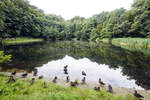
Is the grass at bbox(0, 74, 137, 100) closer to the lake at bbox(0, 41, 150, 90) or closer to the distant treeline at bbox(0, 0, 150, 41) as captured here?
the lake at bbox(0, 41, 150, 90)

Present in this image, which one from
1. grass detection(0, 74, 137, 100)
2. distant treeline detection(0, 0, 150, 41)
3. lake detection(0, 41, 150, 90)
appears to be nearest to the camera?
grass detection(0, 74, 137, 100)

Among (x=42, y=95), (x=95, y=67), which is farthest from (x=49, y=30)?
(x=42, y=95)

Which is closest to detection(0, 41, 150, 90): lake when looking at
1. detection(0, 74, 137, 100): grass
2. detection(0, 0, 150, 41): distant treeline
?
detection(0, 74, 137, 100): grass

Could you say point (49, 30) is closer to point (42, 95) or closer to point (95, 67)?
point (95, 67)

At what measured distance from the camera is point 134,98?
5133 millimetres

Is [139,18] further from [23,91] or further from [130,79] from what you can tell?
[23,91]

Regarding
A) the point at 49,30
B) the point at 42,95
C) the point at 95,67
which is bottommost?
the point at 95,67

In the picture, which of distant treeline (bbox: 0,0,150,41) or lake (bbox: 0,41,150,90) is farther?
distant treeline (bbox: 0,0,150,41)

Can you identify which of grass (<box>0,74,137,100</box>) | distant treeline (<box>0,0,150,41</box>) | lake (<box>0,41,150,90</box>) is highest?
distant treeline (<box>0,0,150,41</box>)

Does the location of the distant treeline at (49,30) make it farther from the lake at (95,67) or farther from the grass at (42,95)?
the grass at (42,95)

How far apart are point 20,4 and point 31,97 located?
64040mm

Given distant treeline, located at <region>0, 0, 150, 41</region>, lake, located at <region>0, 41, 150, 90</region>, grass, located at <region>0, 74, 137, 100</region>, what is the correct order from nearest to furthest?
grass, located at <region>0, 74, 137, 100</region> → lake, located at <region>0, 41, 150, 90</region> → distant treeline, located at <region>0, 0, 150, 41</region>

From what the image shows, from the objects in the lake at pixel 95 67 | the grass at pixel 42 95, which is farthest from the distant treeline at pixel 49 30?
the grass at pixel 42 95

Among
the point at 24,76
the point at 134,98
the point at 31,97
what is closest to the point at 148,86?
the point at 134,98
